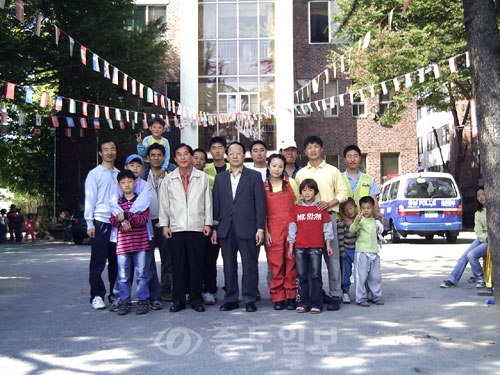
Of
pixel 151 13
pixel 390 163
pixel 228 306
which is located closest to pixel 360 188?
pixel 228 306

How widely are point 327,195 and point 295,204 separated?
17.2 inches

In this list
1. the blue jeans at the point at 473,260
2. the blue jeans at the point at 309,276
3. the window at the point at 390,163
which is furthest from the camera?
the window at the point at 390,163

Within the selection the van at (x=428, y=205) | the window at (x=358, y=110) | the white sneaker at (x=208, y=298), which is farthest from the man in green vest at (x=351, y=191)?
the window at (x=358, y=110)

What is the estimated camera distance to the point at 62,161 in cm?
3288

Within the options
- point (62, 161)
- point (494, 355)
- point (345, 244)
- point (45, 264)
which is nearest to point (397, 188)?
point (45, 264)

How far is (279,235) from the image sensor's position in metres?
7.62

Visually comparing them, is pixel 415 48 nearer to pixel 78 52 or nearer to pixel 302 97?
pixel 302 97

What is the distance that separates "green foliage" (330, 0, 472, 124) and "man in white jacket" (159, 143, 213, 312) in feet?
42.6

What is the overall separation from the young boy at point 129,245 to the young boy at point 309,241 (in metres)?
1.76

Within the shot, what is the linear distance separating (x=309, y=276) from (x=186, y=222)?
5.23 ft

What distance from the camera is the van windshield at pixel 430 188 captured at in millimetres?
18484

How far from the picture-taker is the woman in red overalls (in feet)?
24.8

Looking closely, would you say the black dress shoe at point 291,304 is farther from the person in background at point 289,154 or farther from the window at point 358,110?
the window at point 358,110

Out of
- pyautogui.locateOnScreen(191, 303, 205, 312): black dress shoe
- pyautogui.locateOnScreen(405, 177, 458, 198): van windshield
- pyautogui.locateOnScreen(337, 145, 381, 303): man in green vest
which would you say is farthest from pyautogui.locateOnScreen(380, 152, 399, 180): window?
pyautogui.locateOnScreen(191, 303, 205, 312): black dress shoe
